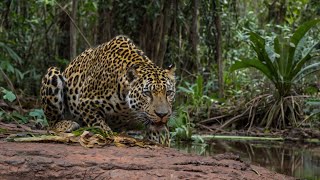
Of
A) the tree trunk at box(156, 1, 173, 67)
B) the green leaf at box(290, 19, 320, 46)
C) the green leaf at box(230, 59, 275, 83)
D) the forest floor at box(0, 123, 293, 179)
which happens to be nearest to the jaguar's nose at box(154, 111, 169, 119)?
the forest floor at box(0, 123, 293, 179)

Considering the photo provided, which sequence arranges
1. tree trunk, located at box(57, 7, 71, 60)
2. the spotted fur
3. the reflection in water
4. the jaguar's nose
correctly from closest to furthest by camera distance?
the jaguar's nose
the reflection in water
the spotted fur
tree trunk, located at box(57, 7, 71, 60)

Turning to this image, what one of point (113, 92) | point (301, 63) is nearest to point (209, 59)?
point (301, 63)

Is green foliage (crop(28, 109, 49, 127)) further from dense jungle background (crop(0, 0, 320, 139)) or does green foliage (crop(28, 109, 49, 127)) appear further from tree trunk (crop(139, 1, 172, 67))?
tree trunk (crop(139, 1, 172, 67))

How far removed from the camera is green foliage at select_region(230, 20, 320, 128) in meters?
9.95

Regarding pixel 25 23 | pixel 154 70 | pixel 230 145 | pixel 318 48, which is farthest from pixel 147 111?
pixel 25 23

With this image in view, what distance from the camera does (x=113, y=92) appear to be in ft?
21.0

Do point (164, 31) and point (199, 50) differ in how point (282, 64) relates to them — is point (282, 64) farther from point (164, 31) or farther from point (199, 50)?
point (199, 50)

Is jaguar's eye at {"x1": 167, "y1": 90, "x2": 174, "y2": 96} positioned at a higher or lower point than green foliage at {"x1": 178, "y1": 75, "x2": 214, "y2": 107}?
higher

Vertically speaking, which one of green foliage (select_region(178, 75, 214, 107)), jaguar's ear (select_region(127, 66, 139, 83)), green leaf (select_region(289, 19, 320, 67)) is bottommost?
green foliage (select_region(178, 75, 214, 107))

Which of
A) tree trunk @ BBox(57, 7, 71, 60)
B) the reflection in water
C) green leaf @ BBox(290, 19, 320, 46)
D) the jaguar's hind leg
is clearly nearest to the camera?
the reflection in water

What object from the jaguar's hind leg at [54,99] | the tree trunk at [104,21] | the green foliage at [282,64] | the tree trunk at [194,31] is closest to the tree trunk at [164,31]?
the tree trunk at [194,31]

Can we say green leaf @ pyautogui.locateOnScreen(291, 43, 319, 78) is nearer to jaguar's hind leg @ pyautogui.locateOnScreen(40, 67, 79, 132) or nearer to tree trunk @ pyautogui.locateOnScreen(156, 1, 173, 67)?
tree trunk @ pyautogui.locateOnScreen(156, 1, 173, 67)

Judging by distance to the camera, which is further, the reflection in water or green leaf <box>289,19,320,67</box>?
green leaf <box>289,19,320,67</box>

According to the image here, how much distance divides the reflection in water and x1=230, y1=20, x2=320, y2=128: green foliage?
5.40ft
